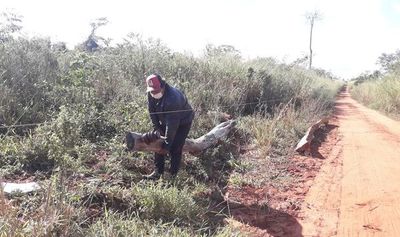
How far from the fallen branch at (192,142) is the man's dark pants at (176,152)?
9.8 inches

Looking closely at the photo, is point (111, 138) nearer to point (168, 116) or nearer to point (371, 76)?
point (168, 116)

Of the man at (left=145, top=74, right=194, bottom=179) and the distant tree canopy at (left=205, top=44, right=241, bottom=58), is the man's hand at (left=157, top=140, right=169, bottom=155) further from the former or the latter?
the distant tree canopy at (left=205, top=44, right=241, bottom=58)

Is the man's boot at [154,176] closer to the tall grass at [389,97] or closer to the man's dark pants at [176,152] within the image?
the man's dark pants at [176,152]

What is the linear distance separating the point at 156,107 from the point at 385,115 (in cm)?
1170

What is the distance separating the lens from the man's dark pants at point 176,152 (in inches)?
218

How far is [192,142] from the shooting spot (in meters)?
6.37

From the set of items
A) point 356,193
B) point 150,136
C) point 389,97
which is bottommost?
point 356,193

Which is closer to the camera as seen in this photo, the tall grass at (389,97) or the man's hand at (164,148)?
the man's hand at (164,148)

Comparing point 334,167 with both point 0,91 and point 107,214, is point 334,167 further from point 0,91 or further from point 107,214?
point 0,91

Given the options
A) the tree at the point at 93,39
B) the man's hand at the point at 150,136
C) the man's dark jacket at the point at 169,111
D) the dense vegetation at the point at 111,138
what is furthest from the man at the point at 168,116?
the tree at the point at 93,39

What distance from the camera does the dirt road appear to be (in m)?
4.46

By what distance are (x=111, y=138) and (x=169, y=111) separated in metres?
1.81

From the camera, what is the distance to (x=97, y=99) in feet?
24.4

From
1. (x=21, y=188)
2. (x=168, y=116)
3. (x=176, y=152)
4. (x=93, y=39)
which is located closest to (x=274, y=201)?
(x=176, y=152)
